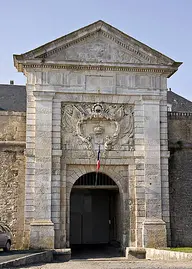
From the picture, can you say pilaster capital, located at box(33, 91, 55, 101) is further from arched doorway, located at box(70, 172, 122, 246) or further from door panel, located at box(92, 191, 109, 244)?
door panel, located at box(92, 191, 109, 244)

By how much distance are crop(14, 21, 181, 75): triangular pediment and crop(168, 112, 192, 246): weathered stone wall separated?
2201 millimetres

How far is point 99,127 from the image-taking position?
17.3 m

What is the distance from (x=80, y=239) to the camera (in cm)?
2372

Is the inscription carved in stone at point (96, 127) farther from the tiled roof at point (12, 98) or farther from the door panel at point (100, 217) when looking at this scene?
the tiled roof at point (12, 98)

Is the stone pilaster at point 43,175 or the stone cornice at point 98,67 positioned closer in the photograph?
the stone pilaster at point 43,175

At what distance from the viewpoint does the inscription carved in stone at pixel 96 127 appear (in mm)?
17250

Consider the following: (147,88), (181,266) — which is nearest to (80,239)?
(147,88)

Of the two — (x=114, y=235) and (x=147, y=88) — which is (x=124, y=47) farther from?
(x=114, y=235)

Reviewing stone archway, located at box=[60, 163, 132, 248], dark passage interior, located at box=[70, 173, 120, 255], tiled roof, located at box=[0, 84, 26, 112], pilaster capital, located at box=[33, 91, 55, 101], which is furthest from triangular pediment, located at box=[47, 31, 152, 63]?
tiled roof, located at box=[0, 84, 26, 112]

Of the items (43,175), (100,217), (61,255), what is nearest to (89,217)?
(100,217)

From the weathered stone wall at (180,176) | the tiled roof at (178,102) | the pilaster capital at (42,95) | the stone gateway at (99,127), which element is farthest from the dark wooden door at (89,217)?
the tiled roof at (178,102)

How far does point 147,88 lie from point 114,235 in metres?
6.92

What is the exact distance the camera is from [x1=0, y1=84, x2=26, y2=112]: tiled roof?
1005 inches

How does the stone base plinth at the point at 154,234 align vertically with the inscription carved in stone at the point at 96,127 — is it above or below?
below
